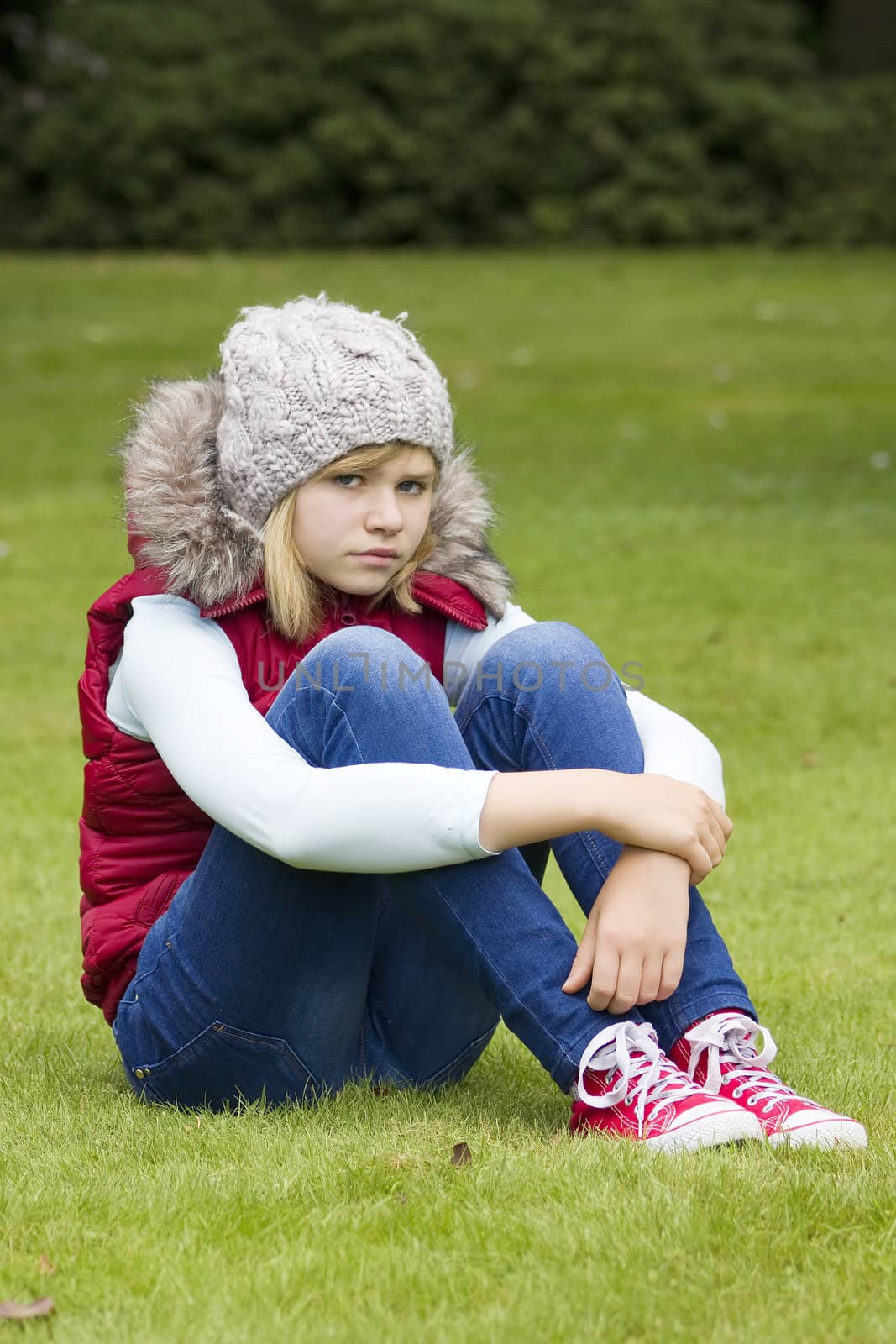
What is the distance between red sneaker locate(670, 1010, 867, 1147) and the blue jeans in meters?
0.04

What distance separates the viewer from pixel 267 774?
2.40 metres

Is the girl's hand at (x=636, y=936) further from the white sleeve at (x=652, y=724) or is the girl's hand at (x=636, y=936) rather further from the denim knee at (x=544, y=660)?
the denim knee at (x=544, y=660)

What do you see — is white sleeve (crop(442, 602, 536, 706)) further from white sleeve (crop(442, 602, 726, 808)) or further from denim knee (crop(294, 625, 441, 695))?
A: denim knee (crop(294, 625, 441, 695))

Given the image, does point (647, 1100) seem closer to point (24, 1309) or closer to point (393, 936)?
point (393, 936)

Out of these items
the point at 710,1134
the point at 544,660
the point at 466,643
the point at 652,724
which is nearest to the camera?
the point at 710,1134

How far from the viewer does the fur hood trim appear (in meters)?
2.66

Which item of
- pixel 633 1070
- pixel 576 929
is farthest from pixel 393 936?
pixel 576 929

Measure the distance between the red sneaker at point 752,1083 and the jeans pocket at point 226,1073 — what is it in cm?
56

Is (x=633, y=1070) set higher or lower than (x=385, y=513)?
lower

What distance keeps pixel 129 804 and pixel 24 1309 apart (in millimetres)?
830

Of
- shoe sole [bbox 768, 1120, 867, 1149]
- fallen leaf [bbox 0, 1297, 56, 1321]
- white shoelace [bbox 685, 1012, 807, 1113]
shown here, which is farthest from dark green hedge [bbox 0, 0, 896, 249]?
fallen leaf [bbox 0, 1297, 56, 1321]

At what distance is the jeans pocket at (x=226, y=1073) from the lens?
8.57 feet

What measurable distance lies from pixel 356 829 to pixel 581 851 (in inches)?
16.6

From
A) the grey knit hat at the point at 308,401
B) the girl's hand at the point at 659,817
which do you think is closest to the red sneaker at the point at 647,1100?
Answer: the girl's hand at the point at 659,817
